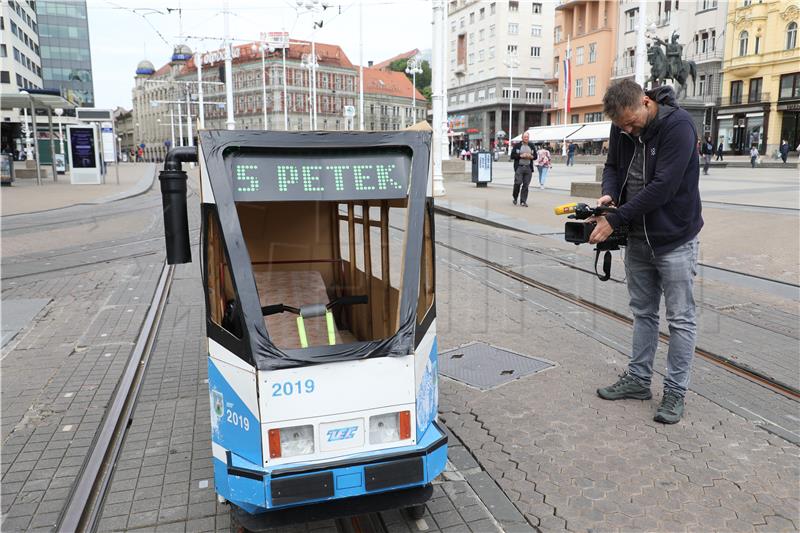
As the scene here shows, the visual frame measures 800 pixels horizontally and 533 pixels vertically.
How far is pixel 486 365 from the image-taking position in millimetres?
5656

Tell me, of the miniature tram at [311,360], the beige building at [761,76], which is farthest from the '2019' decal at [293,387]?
the beige building at [761,76]

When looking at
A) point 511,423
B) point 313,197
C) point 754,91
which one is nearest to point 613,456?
point 511,423

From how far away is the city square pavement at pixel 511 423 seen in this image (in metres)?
3.40

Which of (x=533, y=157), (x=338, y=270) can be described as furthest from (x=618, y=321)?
(x=533, y=157)

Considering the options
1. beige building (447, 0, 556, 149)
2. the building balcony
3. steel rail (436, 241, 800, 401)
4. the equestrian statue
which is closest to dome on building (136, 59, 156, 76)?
beige building (447, 0, 556, 149)

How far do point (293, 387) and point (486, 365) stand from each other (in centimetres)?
314

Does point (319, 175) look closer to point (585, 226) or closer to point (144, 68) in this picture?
point (585, 226)

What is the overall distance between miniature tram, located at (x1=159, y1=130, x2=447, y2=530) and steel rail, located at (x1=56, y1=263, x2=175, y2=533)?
1.00 m

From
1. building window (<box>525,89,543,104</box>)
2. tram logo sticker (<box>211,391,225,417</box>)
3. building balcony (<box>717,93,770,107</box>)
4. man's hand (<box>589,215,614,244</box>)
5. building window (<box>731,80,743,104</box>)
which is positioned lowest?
tram logo sticker (<box>211,391,225,417</box>)

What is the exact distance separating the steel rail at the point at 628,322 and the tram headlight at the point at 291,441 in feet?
12.9

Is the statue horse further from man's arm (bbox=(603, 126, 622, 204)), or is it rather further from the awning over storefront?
the awning over storefront

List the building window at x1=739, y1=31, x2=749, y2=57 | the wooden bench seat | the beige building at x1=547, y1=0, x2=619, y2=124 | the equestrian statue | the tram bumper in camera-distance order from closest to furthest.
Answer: the tram bumper, the wooden bench seat, the equestrian statue, the building window at x1=739, y1=31, x2=749, y2=57, the beige building at x1=547, y1=0, x2=619, y2=124

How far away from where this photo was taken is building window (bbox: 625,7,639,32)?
64.7m


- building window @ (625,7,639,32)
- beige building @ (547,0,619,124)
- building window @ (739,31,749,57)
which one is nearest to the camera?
building window @ (739,31,749,57)
